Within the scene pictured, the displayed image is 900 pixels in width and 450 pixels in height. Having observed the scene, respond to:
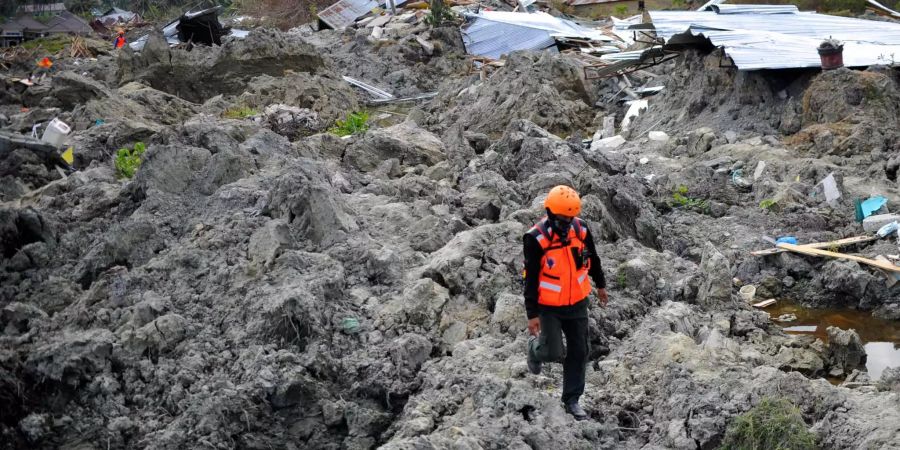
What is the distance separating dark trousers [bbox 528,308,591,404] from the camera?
5230mm

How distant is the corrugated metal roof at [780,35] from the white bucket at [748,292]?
4287 millimetres

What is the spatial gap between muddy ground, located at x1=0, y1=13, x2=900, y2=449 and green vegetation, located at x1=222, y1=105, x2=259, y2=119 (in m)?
2.21

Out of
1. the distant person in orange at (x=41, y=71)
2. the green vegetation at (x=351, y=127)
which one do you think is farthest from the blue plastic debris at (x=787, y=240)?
the distant person in orange at (x=41, y=71)

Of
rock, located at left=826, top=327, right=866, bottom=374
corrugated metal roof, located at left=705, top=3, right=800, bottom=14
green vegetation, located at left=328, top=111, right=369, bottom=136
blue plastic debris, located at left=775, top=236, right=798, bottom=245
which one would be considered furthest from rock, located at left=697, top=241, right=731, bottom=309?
corrugated metal roof, located at left=705, top=3, right=800, bottom=14

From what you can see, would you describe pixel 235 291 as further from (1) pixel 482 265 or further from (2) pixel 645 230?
(2) pixel 645 230

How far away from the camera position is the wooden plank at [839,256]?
27.7 ft

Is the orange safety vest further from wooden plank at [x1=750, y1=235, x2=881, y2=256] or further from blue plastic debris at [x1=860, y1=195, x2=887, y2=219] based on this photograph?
blue plastic debris at [x1=860, y1=195, x2=887, y2=219]

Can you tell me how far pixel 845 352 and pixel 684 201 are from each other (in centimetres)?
412

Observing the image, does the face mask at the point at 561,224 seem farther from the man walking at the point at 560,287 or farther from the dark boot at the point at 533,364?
the dark boot at the point at 533,364

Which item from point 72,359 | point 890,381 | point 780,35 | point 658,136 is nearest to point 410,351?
point 72,359

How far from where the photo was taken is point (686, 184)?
446 inches

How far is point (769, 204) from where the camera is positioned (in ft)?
34.1

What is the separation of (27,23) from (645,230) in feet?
121

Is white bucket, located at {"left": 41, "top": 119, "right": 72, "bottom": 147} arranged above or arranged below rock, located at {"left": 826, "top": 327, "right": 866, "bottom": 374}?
below
